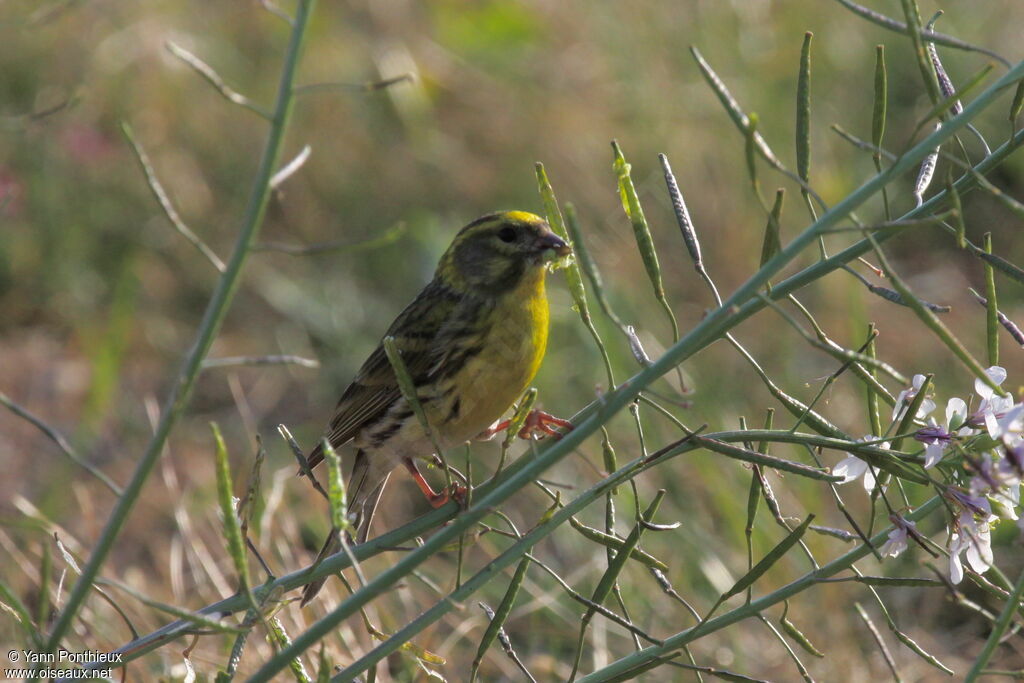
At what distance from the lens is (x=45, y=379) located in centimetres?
563

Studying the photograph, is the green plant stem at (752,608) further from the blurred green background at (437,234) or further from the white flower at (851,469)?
the blurred green background at (437,234)

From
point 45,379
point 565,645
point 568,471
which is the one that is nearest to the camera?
point 565,645

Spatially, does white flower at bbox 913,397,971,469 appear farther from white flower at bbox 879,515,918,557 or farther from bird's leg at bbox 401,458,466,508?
bird's leg at bbox 401,458,466,508

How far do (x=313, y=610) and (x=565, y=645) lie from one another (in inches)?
31.4

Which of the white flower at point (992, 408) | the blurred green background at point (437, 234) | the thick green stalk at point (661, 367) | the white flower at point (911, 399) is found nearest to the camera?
the thick green stalk at point (661, 367)

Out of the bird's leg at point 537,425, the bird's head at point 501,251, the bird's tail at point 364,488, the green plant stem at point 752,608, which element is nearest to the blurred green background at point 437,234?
the bird's tail at point 364,488

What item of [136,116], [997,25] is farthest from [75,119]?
[997,25]

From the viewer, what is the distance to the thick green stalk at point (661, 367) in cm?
165

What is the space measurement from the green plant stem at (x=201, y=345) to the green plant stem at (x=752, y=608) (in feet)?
2.82

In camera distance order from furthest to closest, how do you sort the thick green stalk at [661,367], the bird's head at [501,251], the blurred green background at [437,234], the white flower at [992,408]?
1. the blurred green background at [437,234]
2. the bird's head at [501,251]
3. the white flower at [992,408]
4. the thick green stalk at [661,367]

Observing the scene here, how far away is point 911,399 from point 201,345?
42.7 inches

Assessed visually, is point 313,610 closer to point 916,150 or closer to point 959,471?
point 959,471

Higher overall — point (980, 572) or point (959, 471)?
point (959, 471)

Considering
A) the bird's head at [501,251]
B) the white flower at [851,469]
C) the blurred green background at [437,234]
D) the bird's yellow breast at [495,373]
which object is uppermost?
the white flower at [851,469]
